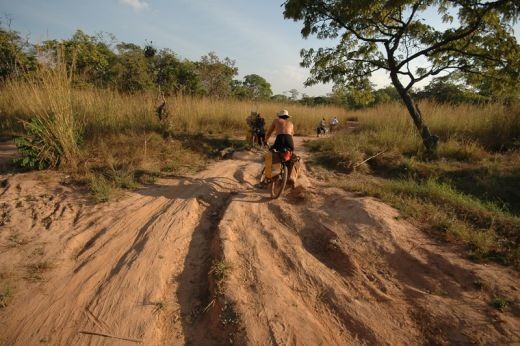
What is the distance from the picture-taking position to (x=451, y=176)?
24.4ft

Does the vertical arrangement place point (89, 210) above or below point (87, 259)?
above

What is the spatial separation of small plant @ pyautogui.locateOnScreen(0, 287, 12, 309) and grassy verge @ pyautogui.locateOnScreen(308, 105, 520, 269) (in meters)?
5.17

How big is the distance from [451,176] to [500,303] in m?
5.06

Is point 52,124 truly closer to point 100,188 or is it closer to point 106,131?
point 100,188

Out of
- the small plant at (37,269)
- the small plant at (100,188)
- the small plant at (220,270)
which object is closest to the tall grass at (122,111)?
the small plant at (100,188)

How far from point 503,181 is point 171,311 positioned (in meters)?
7.67

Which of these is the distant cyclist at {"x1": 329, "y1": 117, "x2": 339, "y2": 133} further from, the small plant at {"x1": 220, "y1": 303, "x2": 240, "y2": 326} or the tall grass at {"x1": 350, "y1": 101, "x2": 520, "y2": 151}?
the small plant at {"x1": 220, "y1": 303, "x2": 240, "y2": 326}

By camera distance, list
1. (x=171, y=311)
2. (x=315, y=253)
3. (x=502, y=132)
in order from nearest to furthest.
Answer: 1. (x=171, y=311)
2. (x=315, y=253)
3. (x=502, y=132)

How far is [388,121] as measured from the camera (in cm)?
Answer: 1245

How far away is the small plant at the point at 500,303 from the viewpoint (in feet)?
10.0

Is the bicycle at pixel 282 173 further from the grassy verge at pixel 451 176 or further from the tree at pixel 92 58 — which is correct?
the tree at pixel 92 58

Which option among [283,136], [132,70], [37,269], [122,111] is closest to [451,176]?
[283,136]

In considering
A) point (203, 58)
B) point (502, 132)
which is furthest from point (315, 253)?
point (203, 58)

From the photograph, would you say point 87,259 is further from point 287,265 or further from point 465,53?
point 465,53
